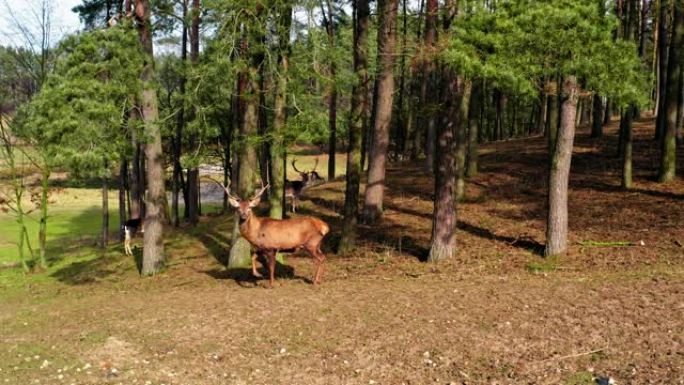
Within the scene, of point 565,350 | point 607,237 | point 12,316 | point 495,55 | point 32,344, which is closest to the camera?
point 565,350

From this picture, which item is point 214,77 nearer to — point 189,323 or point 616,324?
point 189,323

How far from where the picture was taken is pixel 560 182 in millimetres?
14141

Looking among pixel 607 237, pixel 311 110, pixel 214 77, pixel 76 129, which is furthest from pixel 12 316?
pixel 607 237

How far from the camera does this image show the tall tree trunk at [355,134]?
16406mm

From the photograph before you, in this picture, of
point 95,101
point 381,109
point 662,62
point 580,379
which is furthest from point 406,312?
point 662,62

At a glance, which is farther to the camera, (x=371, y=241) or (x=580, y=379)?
(x=371, y=241)

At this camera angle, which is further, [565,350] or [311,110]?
[311,110]

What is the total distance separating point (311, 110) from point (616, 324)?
810 centimetres

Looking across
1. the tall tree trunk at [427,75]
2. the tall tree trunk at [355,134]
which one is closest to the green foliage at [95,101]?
the tall tree trunk at [355,134]

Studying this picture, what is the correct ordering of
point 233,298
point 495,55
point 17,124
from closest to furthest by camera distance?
point 495,55 < point 233,298 < point 17,124

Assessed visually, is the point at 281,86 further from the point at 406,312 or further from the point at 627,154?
the point at 627,154

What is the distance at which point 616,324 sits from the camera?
9.54 m

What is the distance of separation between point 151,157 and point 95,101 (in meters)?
2.90

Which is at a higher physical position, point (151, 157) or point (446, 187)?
point (151, 157)
